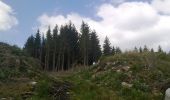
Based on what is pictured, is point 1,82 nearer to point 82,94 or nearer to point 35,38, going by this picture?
point 82,94

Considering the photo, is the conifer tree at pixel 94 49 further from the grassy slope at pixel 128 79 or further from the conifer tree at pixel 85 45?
the grassy slope at pixel 128 79

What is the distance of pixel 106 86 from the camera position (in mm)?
17156

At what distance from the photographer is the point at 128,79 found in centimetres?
1745

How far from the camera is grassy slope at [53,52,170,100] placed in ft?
48.7

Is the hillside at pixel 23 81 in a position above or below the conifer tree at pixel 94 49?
below

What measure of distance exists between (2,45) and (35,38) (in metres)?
76.5

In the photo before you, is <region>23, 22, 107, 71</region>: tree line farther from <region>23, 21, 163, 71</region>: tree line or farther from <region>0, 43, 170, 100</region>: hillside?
<region>0, 43, 170, 100</region>: hillside

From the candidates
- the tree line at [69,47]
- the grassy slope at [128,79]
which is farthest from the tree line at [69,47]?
the grassy slope at [128,79]

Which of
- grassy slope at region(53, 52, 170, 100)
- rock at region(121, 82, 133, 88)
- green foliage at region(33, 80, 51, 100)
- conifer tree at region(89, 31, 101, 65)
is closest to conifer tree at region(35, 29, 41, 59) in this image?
conifer tree at region(89, 31, 101, 65)

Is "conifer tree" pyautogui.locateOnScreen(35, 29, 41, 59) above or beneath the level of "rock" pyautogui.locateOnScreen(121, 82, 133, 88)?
above

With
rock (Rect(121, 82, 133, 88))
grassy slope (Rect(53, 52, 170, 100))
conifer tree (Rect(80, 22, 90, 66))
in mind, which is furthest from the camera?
conifer tree (Rect(80, 22, 90, 66))

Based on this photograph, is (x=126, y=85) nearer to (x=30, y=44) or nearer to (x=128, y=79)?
(x=128, y=79)

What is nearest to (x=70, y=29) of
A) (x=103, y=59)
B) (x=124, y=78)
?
(x=103, y=59)

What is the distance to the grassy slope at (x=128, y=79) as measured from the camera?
14.9 metres
